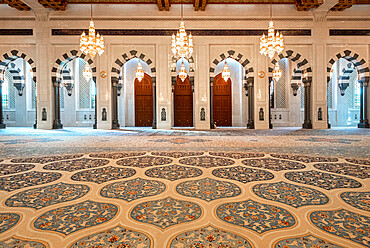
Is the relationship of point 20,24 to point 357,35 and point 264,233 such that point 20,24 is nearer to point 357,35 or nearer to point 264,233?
point 264,233

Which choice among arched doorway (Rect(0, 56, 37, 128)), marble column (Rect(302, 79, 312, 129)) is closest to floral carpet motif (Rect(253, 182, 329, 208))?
marble column (Rect(302, 79, 312, 129))

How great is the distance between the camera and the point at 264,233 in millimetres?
803

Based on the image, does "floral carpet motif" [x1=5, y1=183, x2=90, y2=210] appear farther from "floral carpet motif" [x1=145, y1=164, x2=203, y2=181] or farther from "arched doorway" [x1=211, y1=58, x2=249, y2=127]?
"arched doorway" [x1=211, y1=58, x2=249, y2=127]

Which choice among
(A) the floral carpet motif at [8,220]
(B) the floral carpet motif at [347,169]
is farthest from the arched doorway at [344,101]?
(A) the floral carpet motif at [8,220]

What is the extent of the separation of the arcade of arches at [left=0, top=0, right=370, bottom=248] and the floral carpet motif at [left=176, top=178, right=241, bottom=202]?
12 millimetres

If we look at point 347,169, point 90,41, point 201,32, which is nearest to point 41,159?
point 347,169

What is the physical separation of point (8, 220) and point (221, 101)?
10.6m

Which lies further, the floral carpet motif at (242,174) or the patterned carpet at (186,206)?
the floral carpet motif at (242,174)

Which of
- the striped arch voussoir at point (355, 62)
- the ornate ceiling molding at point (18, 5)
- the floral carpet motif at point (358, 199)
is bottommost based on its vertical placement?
the floral carpet motif at point (358, 199)

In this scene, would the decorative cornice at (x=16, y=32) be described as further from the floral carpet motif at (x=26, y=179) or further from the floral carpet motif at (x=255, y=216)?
the floral carpet motif at (x=255, y=216)

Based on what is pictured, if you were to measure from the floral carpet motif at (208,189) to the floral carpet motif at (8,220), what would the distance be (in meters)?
0.79

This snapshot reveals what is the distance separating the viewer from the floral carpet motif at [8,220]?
858mm

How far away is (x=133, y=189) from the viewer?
1.30 metres

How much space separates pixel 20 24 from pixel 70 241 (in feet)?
32.2
